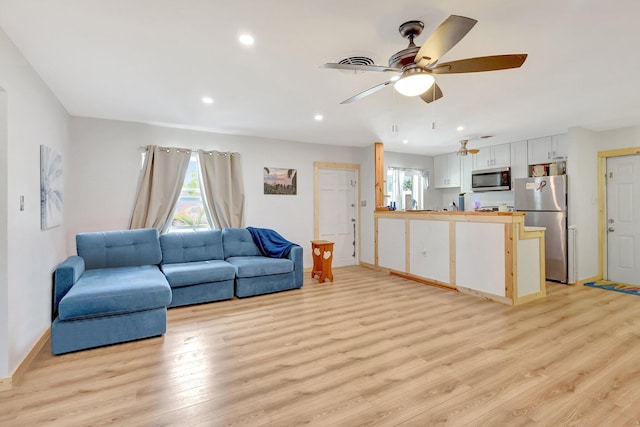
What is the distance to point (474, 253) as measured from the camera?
13.9 feet

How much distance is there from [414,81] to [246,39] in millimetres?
1270

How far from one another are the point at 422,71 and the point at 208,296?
11.4 ft

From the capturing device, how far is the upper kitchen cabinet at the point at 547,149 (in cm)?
507

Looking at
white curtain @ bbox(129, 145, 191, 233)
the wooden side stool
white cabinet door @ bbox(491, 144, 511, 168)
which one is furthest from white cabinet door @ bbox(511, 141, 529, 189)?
white curtain @ bbox(129, 145, 191, 233)

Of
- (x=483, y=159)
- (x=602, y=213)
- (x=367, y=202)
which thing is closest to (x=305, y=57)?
(x=367, y=202)

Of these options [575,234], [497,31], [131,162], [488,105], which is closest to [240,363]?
[497,31]

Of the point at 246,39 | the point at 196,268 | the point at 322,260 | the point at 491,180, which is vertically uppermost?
the point at 246,39

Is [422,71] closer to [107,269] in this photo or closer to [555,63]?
[555,63]

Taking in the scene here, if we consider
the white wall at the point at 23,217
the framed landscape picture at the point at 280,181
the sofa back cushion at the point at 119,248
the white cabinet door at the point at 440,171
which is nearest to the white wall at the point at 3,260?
the white wall at the point at 23,217

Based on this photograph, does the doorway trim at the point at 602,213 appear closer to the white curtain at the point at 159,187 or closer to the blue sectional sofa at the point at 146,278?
the blue sectional sofa at the point at 146,278

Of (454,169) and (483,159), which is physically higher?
(483,159)

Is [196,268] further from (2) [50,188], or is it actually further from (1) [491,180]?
(1) [491,180]

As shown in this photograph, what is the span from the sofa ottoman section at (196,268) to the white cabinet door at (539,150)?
216 inches

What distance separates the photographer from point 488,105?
3771mm
